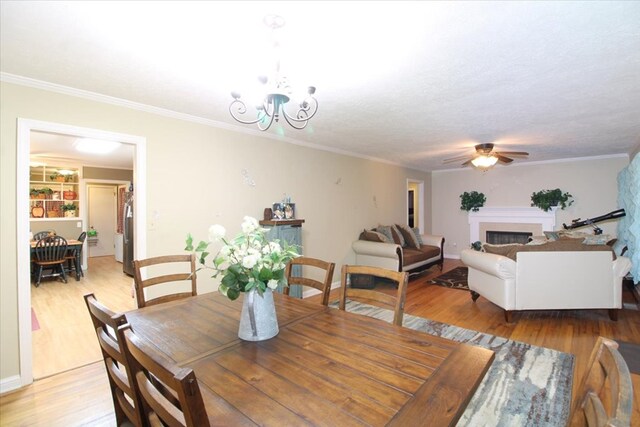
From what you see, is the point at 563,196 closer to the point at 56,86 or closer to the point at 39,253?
the point at 56,86

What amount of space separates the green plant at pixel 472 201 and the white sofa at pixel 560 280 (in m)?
3.95

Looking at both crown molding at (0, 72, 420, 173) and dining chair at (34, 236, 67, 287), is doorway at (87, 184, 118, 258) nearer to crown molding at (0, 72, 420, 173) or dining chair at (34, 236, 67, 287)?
dining chair at (34, 236, 67, 287)

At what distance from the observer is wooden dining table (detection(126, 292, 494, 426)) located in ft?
3.01

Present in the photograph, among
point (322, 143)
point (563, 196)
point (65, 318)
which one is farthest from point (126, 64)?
point (563, 196)

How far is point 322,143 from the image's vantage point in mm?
4738

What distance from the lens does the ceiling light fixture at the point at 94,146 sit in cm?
468

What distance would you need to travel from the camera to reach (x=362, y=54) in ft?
6.66

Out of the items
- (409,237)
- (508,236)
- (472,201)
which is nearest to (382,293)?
(409,237)

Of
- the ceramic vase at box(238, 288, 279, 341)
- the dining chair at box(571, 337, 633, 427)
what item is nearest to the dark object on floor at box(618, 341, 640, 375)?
the dining chair at box(571, 337, 633, 427)

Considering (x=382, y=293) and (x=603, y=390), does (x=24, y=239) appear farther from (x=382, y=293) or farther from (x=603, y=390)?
(x=603, y=390)

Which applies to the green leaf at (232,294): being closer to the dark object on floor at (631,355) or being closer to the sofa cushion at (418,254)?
the dark object on floor at (631,355)

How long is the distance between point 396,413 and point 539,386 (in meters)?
2.10

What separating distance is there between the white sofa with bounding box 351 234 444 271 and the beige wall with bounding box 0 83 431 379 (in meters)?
0.23

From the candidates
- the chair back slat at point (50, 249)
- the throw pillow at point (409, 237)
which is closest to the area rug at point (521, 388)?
the throw pillow at point (409, 237)
